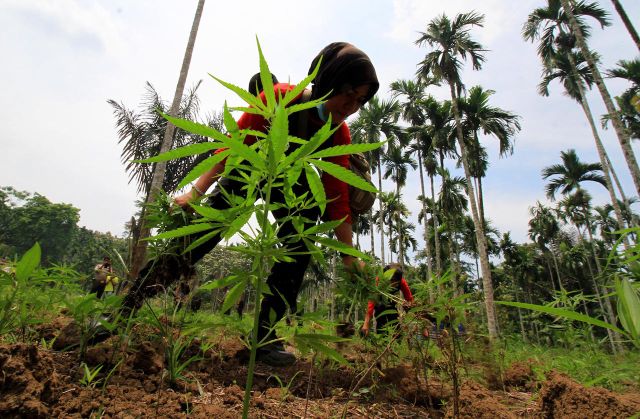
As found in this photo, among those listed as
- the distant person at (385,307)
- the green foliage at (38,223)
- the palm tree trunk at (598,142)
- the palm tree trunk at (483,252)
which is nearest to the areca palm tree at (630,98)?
the palm tree trunk at (598,142)

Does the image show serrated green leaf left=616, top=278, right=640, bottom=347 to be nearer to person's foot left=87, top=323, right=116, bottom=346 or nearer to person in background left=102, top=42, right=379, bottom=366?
person in background left=102, top=42, right=379, bottom=366

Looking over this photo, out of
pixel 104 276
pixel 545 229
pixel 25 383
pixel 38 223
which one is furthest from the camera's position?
pixel 38 223

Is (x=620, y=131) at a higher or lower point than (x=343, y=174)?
higher

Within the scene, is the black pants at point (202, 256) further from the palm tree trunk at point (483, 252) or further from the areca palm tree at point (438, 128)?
the areca palm tree at point (438, 128)

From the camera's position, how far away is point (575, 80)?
56.5 feet

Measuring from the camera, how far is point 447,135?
17.8 metres

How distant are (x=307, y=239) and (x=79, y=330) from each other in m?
1.46

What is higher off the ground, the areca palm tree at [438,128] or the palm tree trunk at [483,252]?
the areca palm tree at [438,128]

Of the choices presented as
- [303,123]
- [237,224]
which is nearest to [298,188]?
[303,123]

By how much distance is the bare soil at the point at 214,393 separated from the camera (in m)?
0.92

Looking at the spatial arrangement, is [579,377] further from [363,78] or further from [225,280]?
[225,280]

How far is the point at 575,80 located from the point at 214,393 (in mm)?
22574

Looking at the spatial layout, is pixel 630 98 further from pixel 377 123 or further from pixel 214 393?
pixel 214 393

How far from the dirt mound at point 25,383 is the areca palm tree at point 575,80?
1940 centimetres
